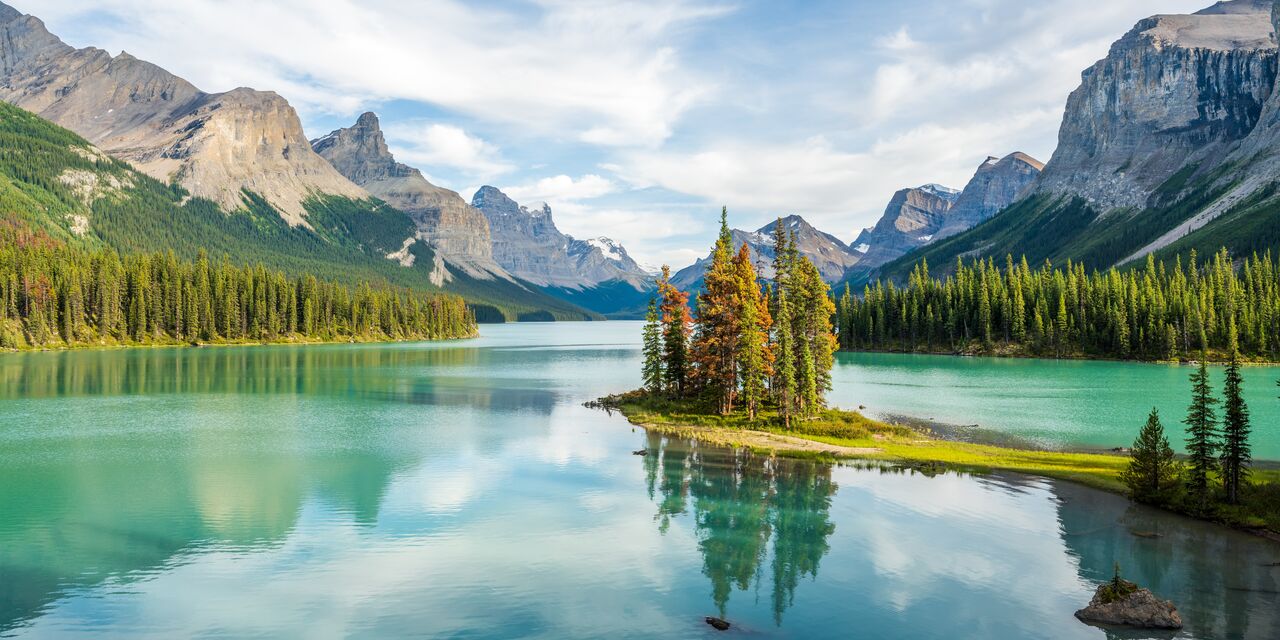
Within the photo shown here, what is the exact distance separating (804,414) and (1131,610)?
41.3 meters

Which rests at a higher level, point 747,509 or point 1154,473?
point 1154,473

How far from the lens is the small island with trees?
35.5 metres

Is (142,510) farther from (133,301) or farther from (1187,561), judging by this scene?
(133,301)

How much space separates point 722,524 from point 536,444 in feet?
79.9

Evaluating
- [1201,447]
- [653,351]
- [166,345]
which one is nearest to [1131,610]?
[1201,447]

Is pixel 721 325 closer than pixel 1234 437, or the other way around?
pixel 1234 437

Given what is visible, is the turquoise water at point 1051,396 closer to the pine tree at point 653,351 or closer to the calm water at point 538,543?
the calm water at point 538,543

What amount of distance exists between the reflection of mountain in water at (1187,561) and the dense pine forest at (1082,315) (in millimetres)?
112785

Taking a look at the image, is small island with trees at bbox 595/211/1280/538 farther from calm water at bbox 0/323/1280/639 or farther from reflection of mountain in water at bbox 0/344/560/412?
reflection of mountain in water at bbox 0/344/560/412

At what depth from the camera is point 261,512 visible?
3675 centimetres

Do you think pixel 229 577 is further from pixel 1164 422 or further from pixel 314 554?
pixel 1164 422

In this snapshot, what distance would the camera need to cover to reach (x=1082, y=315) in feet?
517

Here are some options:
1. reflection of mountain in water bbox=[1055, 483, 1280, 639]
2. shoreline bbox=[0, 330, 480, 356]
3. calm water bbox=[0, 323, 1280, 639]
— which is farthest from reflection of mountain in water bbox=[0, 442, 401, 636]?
shoreline bbox=[0, 330, 480, 356]

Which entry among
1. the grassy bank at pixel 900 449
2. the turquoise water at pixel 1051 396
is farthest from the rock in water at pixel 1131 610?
the turquoise water at pixel 1051 396
